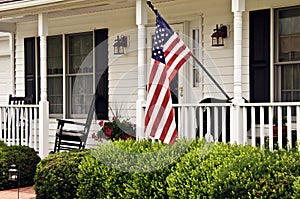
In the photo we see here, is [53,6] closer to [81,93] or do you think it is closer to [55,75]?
[81,93]

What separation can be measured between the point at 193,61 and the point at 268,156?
14.0 feet

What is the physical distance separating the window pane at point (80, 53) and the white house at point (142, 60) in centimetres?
2

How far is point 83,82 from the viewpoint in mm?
11430

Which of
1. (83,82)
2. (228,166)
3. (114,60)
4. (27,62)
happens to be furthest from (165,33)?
(27,62)

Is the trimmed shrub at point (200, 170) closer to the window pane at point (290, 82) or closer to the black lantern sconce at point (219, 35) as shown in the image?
the window pane at point (290, 82)

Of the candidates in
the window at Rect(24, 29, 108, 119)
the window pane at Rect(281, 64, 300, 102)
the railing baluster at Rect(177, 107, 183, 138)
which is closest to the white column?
the window at Rect(24, 29, 108, 119)

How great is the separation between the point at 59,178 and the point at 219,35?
3.71 meters

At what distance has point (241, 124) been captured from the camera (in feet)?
24.2

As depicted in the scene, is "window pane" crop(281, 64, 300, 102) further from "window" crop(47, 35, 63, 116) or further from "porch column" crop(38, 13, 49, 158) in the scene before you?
"window" crop(47, 35, 63, 116)

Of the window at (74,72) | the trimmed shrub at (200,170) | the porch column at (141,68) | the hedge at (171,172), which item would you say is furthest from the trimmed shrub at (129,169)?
the window at (74,72)

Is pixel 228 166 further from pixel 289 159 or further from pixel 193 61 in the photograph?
pixel 193 61

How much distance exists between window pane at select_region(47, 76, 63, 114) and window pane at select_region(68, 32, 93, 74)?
17.4 inches

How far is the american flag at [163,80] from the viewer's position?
7215mm

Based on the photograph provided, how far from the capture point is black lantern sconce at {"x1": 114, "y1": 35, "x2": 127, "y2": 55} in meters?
10.7
